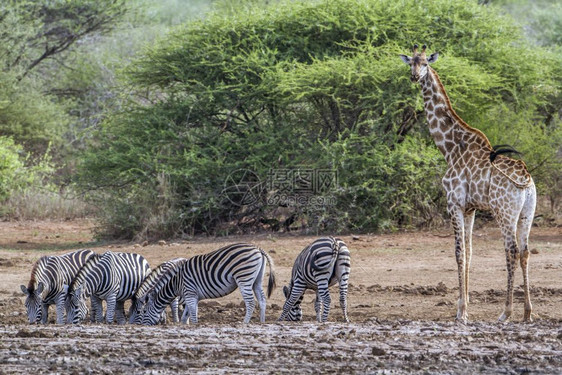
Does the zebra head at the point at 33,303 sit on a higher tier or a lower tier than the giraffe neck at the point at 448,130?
lower

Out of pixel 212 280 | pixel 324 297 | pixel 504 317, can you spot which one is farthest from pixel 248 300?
pixel 504 317

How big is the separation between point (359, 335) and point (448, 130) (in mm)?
2968

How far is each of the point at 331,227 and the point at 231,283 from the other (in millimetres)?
5923

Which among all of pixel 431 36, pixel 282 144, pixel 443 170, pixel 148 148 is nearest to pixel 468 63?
pixel 431 36

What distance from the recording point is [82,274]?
9945 mm

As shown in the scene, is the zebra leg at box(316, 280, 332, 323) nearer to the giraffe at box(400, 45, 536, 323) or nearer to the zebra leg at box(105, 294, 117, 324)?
the giraffe at box(400, 45, 536, 323)

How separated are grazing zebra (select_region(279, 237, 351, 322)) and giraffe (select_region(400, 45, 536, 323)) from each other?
50.6 inches

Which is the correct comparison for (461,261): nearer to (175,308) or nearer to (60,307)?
(175,308)

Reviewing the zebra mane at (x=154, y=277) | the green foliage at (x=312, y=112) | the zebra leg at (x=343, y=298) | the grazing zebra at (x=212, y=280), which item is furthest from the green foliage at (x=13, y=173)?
the zebra leg at (x=343, y=298)

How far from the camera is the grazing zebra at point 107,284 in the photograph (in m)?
9.85

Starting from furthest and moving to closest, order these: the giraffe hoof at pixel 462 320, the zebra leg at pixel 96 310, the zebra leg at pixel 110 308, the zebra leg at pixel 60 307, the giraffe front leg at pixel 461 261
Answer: the zebra leg at pixel 96 310 → the zebra leg at pixel 110 308 → the zebra leg at pixel 60 307 → the giraffe front leg at pixel 461 261 → the giraffe hoof at pixel 462 320

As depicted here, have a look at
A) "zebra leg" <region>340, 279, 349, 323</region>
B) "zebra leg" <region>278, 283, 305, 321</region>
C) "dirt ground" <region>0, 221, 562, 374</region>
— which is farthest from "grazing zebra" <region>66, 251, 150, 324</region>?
"zebra leg" <region>340, 279, 349, 323</region>

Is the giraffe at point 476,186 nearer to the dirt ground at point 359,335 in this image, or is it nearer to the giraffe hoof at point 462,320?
the giraffe hoof at point 462,320

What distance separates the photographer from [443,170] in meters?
15.5
